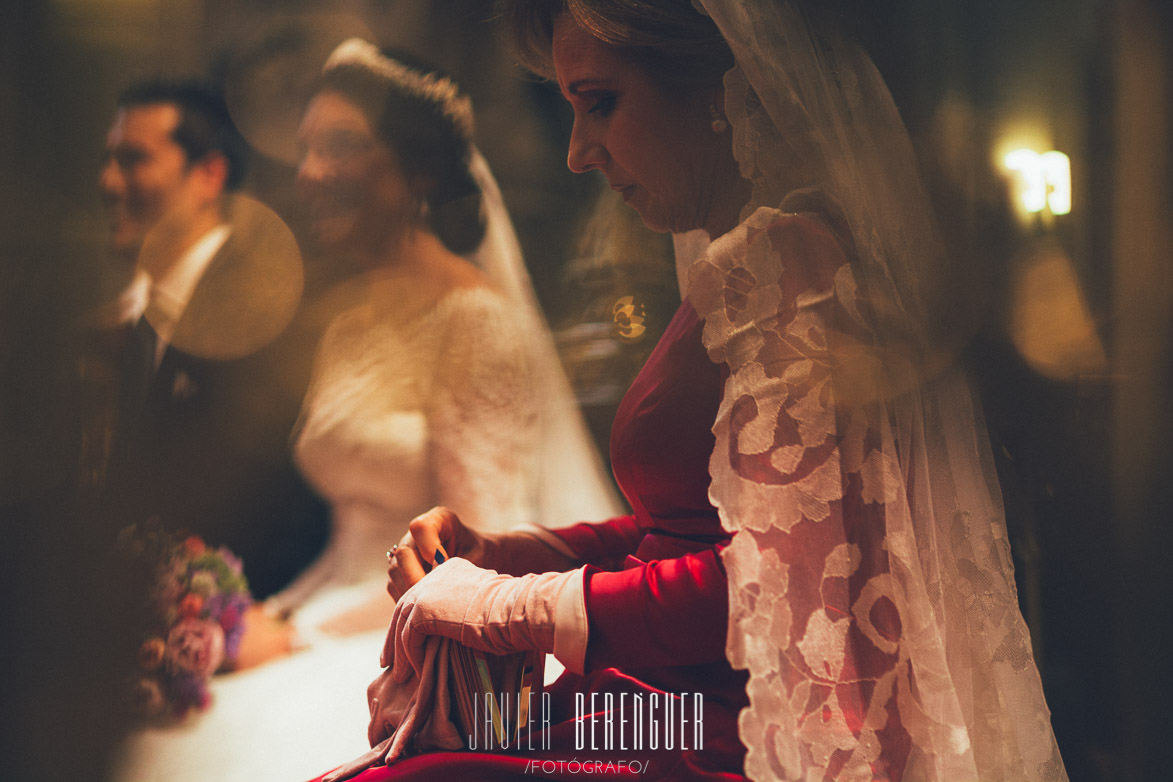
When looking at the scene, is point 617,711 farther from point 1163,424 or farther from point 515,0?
point 515,0

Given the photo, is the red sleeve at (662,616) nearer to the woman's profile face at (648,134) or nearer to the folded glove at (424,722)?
the folded glove at (424,722)

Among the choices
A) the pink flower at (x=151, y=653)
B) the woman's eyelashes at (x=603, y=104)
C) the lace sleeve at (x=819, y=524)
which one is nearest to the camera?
the lace sleeve at (x=819, y=524)

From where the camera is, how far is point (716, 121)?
816 millimetres

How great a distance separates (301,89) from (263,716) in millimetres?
1159

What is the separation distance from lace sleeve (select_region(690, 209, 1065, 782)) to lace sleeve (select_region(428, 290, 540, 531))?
31.5 inches

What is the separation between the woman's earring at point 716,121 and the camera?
0.81 m

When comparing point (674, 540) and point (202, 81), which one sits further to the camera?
point (202, 81)

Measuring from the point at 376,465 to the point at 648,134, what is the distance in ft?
2.77

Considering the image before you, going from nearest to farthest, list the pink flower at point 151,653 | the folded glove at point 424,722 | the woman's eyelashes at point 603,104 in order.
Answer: the folded glove at point 424,722
the woman's eyelashes at point 603,104
the pink flower at point 151,653

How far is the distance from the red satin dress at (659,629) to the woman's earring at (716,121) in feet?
0.74

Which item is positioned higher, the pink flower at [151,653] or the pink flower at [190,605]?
the pink flower at [190,605]

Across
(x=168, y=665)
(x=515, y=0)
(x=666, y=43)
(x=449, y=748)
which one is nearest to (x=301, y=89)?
(x=515, y=0)

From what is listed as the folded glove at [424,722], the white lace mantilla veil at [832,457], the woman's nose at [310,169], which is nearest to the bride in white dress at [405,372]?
the woman's nose at [310,169]

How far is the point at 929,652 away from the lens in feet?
2.13
